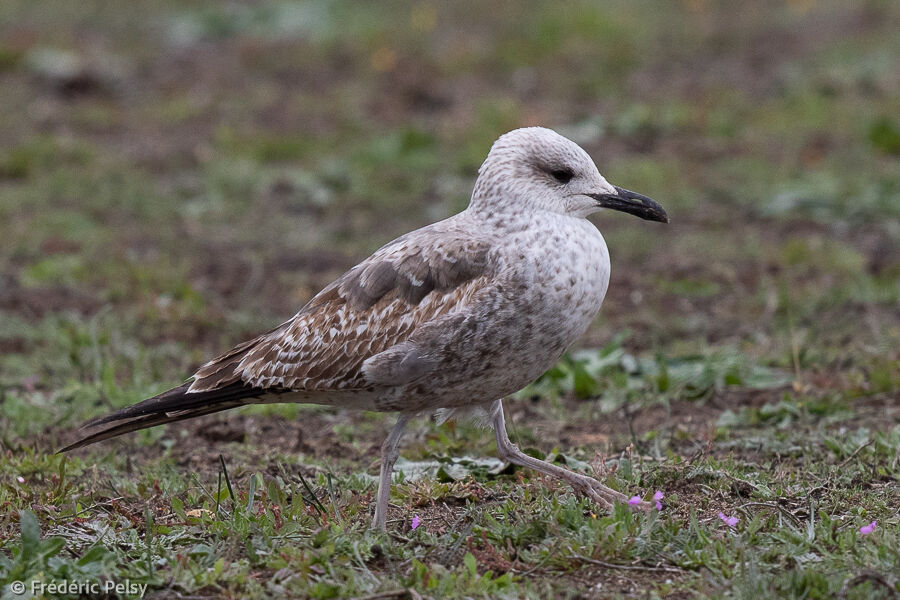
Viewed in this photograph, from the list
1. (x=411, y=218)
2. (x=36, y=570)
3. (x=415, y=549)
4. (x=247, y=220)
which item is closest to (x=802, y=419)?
(x=415, y=549)

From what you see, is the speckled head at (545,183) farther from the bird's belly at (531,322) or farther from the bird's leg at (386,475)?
the bird's leg at (386,475)

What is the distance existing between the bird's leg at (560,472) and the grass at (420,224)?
84 millimetres

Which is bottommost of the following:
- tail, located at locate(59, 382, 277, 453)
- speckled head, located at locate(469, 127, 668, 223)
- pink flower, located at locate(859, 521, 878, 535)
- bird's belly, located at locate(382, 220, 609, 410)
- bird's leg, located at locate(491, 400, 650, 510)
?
pink flower, located at locate(859, 521, 878, 535)

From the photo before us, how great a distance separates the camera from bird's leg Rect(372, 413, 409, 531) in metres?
4.55

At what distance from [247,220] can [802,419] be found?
536 centimetres

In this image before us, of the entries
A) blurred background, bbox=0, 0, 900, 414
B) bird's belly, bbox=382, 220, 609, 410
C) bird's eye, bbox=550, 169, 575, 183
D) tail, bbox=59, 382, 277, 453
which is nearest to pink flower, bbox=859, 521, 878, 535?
bird's belly, bbox=382, 220, 609, 410

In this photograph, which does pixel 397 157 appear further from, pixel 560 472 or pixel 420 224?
pixel 560 472

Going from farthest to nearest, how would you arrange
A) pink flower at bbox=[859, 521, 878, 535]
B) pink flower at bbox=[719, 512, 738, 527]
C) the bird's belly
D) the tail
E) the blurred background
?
the blurred background < the tail < the bird's belly < pink flower at bbox=[719, 512, 738, 527] < pink flower at bbox=[859, 521, 878, 535]

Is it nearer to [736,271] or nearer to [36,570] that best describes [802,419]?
[736,271]

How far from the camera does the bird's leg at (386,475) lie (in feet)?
14.9

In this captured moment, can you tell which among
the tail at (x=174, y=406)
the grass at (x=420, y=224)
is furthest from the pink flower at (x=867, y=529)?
the tail at (x=174, y=406)

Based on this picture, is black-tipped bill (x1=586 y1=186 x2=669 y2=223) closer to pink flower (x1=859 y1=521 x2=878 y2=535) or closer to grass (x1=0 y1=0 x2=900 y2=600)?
grass (x1=0 y1=0 x2=900 y2=600)

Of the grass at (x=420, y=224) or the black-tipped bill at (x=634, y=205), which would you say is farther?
the black-tipped bill at (x=634, y=205)

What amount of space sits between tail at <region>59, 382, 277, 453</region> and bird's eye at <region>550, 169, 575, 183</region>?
1.44 metres
